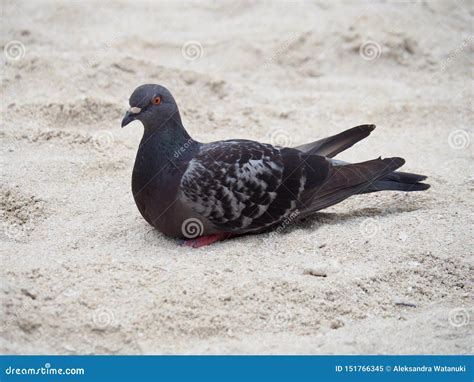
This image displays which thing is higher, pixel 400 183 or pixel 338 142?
pixel 338 142

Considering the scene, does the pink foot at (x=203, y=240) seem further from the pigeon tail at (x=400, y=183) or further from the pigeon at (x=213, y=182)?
the pigeon tail at (x=400, y=183)

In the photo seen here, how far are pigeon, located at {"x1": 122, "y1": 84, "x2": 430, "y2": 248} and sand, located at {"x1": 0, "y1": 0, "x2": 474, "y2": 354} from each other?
0.17 m

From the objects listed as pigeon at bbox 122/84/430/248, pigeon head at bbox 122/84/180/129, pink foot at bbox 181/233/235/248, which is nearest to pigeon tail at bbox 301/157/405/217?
pigeon at bbox 122/84/430/248

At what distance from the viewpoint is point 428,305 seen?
14.8ft

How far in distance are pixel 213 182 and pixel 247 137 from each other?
7.08ft

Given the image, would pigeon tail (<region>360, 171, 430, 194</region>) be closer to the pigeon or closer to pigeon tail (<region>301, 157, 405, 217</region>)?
pigeon tail (<region>301, 157, 405, 217</region>)

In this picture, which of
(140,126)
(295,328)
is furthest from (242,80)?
(295,328)

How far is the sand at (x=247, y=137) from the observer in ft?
13.6

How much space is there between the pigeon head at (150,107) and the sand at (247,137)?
81 centimetres

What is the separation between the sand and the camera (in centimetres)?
414

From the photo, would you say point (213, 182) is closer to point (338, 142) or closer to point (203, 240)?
point (203, 240)

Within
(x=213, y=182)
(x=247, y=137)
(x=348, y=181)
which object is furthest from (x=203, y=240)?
(x=247, y=137)

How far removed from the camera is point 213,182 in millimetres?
5125

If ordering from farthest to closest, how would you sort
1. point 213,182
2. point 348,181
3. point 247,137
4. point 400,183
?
1. point 247,137
2. point 400,183
3. point 348,181
4. point 213,182
